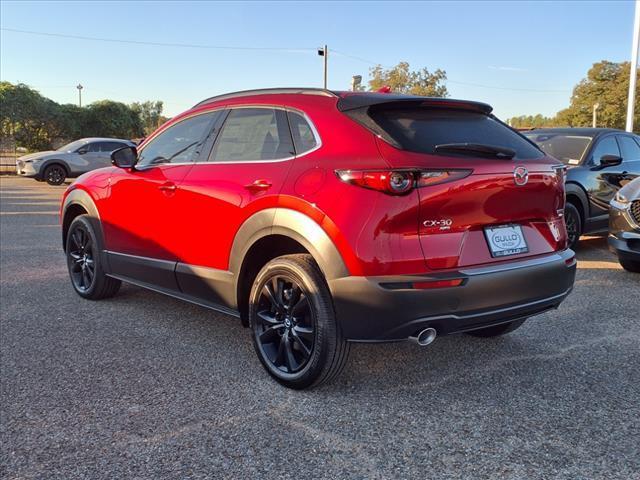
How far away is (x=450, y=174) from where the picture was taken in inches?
114

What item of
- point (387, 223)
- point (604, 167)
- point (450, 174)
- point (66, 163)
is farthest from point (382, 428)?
point (66, 163)

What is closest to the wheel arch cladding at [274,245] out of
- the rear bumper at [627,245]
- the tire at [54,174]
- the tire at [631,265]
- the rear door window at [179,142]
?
the rear door window at [179,142]

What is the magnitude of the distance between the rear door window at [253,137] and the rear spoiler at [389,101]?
0.40 meters

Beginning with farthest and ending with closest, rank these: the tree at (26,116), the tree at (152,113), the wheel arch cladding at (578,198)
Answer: the tree at (152,113) → the tree at (26,116) → the wheel arch cladding at (578,198)

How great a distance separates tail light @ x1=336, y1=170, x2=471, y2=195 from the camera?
9.16 feet

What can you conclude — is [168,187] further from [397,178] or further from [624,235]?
[624,235]

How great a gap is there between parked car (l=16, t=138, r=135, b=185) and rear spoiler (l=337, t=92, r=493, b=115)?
16.9 meters

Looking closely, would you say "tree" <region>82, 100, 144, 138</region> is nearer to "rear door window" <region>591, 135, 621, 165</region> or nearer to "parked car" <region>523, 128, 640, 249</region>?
"parked car" <region>523, 128, 640, 249</region>

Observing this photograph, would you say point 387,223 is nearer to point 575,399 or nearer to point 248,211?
point 248,211

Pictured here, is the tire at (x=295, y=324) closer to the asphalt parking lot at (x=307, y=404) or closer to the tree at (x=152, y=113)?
the asphalt parking lot at (x=307, y=404)

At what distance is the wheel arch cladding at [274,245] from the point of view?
2938 millimetres

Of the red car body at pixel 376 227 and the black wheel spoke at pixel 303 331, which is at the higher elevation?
the red car body at pixel 376 227

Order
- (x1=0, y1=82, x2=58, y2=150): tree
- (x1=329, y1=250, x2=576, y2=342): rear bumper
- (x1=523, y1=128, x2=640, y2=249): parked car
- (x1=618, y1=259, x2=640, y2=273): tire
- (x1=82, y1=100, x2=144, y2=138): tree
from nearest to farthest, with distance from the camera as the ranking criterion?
(x1=329, y1=250, x2=576, y2=342): rear bumper < (x1=618, y1=259, x2=640, y2=273): tire < (x1=523, y1=128, x2=640, y2=249): parked car < (x1=0, y1=82, x2=58, y2=150): tree < (x1=82, y1=100, x2=144, y2=138): tree

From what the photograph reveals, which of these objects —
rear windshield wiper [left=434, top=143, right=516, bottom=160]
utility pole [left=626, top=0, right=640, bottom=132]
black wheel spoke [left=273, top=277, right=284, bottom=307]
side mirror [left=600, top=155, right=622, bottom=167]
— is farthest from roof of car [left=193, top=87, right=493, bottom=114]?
utility pole [left=626, top=0, right=640, bottom=132]
